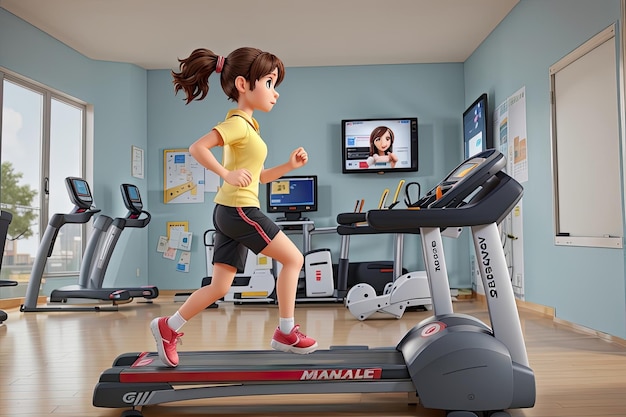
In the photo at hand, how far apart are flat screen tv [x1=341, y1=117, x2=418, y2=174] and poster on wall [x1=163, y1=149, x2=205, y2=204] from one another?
1.71 m

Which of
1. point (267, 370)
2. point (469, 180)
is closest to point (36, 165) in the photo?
point (267, 370)

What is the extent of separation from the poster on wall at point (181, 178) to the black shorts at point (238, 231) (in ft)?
17.5

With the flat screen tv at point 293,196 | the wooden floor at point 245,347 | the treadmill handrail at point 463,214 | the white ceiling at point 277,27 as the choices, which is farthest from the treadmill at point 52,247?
the treadmill handrail at point 463,214

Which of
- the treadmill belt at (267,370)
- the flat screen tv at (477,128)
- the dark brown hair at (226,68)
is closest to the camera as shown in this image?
the treadmill belt at (267,370)

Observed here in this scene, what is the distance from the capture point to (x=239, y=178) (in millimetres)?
2086

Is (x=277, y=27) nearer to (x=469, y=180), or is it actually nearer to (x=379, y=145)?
(x=379, y=145)

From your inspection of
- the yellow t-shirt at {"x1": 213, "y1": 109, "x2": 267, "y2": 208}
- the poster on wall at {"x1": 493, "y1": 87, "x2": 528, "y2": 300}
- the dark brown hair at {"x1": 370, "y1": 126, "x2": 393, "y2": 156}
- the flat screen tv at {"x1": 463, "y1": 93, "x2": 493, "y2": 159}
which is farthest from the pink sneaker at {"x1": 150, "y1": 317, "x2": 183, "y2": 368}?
the dark brown hair at {"x1": 370, "y1": 126, "x2": 393, "y2": 156}

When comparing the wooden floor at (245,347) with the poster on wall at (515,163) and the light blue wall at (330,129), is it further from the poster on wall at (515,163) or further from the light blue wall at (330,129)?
the light blue wall at (330,129)

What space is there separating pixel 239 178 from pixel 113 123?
5.51 meters

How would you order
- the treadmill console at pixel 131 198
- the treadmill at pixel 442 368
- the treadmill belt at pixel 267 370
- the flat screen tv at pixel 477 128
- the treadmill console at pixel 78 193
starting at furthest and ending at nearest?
the treadmill console at pixel 131 198 < the flat screen tv at pixel 477 128 < the treadmill console at pixel 78 193 < the treadmill belt at pixel 267 370 < the treadmill at pixel 442 368

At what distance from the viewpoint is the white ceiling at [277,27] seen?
18.2 feet

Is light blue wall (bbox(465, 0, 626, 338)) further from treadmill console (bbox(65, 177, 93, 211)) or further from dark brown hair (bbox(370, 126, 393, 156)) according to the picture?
treadmill console (bbox(65, 177, 93, 211))

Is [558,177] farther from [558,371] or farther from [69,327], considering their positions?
[69,327]

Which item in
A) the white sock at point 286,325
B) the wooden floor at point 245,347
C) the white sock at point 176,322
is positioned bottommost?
the wooden floor at point 245,347
